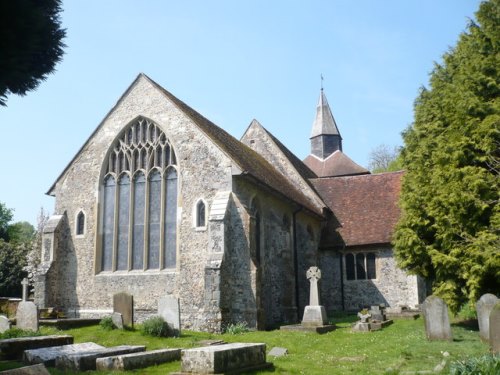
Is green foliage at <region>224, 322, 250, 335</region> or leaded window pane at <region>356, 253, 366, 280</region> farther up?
leaded window pane at <region>356, 253, 366, 280</region>

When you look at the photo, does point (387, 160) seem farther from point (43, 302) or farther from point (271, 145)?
point (43, 302)

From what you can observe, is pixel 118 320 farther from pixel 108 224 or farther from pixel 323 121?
pixel 323 121

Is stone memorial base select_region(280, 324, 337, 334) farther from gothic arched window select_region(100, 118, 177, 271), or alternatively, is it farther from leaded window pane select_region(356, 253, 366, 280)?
leaded window pane select_region(356, 253, 366, 280)

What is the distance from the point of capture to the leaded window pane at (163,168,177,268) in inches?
768

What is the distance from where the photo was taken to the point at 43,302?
2023 centimetres

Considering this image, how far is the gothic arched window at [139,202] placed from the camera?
1991 centimetres

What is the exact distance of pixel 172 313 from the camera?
15.6m

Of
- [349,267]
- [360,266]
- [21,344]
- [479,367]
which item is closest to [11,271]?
[349,267]

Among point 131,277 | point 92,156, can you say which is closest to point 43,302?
point 131,277

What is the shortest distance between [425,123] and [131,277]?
12276mm

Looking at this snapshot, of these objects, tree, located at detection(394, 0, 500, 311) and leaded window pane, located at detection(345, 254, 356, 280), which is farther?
leaded window pane, located at detection(345, 254, 356, 280)

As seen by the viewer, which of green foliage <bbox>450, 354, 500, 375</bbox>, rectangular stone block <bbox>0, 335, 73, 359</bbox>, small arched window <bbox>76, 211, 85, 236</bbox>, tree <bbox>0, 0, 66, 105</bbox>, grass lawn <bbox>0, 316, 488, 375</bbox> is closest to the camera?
tree <bbox>0, 0, 66, 105</bbox>

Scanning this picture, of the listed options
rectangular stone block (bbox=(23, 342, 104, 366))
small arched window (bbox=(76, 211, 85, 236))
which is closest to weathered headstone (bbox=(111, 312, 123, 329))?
rectangular stone block (bbox=(23, 342, 104, 366))

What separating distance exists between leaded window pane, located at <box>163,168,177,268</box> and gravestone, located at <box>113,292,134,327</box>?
10.2 ft
